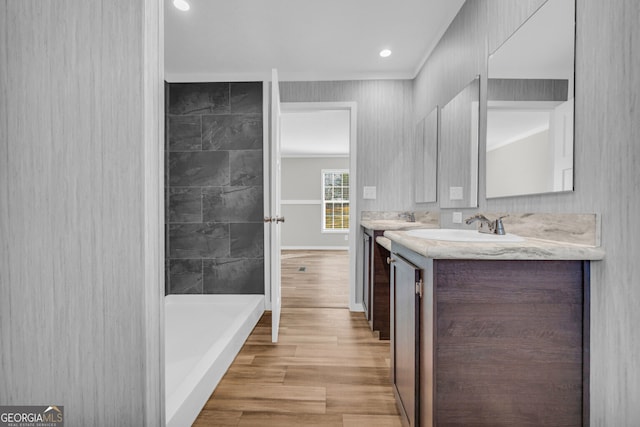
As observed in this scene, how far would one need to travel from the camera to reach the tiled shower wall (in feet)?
10.8

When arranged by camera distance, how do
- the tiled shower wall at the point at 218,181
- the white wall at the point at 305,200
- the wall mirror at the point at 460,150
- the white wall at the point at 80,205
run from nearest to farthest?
the white wall at the point at 80,205
the wall mirror at the point at 460,150
the tiled shower wall at the point at 218,181
the white wall at the point at 305,200

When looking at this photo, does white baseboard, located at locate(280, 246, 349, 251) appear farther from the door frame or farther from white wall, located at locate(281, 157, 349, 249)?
the door frame

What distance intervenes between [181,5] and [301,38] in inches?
35.5

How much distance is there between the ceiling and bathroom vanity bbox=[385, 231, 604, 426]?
1.95 m

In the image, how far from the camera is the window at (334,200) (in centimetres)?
835

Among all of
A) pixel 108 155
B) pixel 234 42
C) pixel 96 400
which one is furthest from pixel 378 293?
pixel 234 42

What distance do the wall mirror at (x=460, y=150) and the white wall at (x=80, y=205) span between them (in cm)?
177

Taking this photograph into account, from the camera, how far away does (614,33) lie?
1039 millimetres

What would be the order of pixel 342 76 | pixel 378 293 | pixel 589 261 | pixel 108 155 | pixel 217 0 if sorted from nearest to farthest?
pixel 108 155 → pixel 589 261 → pixel 217 0 → pixel 378 293 → pixel 342 76

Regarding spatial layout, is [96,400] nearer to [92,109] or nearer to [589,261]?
[92,109]

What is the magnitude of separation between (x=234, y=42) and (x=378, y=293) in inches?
93.8

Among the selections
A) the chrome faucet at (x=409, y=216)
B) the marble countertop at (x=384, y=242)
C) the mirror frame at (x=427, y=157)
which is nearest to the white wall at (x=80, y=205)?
the marble countertop at (x=384, y=242)

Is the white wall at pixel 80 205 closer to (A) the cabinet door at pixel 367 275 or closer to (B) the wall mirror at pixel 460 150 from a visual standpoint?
(B) the wall mirror at pixel 460 150

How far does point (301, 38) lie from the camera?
2656 mm
